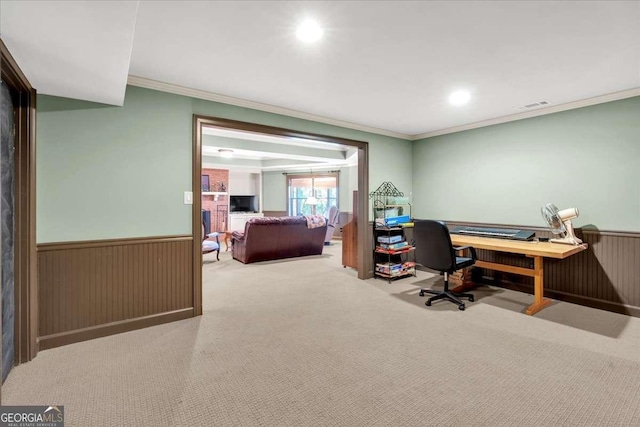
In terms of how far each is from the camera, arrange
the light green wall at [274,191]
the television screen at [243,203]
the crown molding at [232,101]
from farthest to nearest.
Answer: the light green wall at [274,191] → the television screen at [243,203] → the crown molding at [232,101]

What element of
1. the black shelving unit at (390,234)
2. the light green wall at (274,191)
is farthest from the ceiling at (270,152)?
the black shelving unit at (390,234)

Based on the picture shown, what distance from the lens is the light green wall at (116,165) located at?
2379 millimetres

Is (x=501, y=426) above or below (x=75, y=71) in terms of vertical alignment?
below

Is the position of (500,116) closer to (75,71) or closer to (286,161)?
(75,71)

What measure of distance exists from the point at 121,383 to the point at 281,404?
104 cm

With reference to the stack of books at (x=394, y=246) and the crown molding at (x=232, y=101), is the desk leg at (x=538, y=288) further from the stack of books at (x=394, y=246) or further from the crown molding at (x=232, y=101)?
the crown molding at (x=232, y=101)

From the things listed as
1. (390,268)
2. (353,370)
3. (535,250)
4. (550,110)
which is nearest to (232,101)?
(353,370)

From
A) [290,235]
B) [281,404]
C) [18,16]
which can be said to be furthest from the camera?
[290,235]

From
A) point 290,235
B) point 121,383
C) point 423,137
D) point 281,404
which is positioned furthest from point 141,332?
point 423,137

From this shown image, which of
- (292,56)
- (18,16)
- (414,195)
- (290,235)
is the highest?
(292,56)

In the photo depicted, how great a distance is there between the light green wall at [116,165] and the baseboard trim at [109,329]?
29.6 inches

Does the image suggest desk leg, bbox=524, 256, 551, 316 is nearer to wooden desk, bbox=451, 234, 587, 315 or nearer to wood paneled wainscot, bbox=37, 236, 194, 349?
wooden desk, bbox=451, 234, 587, 315

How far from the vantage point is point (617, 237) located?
3113 mm

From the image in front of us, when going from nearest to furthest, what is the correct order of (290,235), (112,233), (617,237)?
(112,233) → (617,237) → (290,235)
